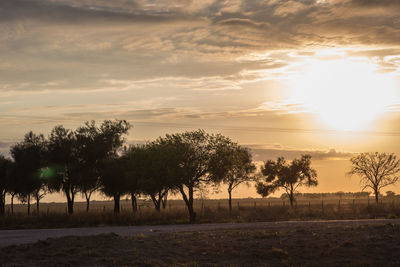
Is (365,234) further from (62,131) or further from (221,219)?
(62,131)

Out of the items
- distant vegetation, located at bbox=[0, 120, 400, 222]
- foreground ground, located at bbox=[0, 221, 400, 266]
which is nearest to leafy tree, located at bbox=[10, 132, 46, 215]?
distant vegetation, located at bbox=[0, 120, 400, 222]

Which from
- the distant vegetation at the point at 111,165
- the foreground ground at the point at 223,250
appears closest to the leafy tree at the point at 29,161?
the distant vegetation at the point at 111,165

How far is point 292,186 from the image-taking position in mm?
86562

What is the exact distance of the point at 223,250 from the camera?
23750mm

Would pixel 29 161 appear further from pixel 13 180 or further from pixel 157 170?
pixel 157 170

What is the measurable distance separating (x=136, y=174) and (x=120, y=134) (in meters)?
8.52

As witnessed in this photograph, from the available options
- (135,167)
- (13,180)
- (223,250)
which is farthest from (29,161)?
(223,250)

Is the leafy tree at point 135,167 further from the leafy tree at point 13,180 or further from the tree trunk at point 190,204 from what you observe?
the leafy tree at point 13,180

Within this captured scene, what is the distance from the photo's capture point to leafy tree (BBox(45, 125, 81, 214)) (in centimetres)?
6069

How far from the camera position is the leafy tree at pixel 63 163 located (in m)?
60.7

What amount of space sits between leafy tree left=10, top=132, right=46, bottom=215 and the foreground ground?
3622 cm

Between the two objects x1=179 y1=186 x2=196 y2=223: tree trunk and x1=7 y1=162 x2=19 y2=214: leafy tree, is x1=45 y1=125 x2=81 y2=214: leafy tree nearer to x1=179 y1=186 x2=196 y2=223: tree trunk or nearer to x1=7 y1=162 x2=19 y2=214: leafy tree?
x1=7 y1=162 x2=19 y2=214: leafy tree

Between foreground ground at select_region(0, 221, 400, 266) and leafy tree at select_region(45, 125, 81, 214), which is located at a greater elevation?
leafy tree at select_region(45, 125, 81, 214)

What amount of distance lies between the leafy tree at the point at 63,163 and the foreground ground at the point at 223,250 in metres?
33.8
